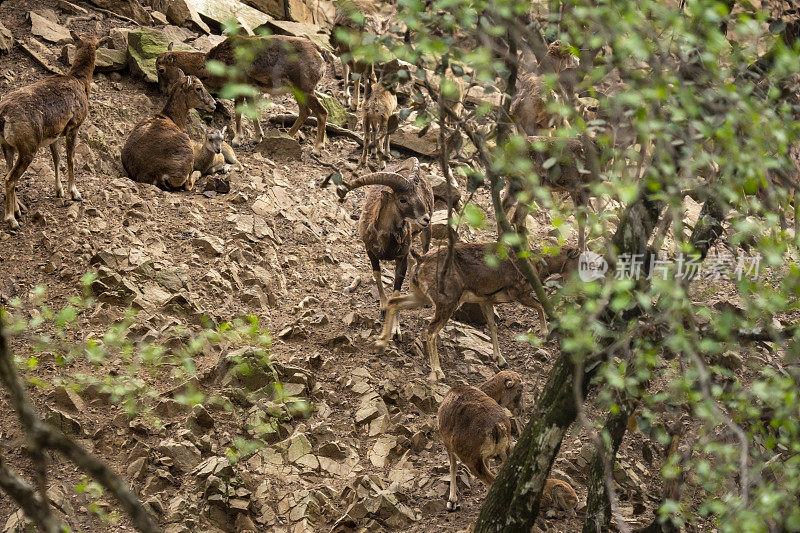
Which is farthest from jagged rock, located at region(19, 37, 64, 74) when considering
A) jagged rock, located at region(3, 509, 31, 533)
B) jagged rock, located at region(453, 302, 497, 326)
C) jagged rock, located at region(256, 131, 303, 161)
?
jagged rock, located at region(3, 509, 31, 533)

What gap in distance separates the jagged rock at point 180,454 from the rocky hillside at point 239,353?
0.02m

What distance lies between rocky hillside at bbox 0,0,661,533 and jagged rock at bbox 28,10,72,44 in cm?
5

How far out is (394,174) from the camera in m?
10.0

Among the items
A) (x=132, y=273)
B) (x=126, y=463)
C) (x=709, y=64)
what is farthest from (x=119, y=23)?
(x=709, y=64)

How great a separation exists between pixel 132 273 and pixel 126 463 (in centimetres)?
270

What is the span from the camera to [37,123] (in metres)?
9.72

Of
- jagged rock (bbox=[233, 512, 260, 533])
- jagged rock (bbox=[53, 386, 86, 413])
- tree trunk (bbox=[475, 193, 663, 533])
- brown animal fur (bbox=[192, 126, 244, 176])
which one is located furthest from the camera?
brown animal fur (bbox=[192, 126, 244, 176])

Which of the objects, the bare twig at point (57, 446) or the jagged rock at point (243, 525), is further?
the jagged rock at point (243, 525)

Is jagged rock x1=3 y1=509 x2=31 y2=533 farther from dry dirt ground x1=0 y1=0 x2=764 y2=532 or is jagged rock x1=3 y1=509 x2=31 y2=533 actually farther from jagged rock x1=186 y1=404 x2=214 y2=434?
jagged rock x1=186 y1=404 x2=214 y2=434

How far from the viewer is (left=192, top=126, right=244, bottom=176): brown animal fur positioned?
39.7 ft

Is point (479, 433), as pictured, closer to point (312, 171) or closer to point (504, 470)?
point (504, 470)

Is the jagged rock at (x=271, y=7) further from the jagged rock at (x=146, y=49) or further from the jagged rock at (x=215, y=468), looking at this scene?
the jagged rock at (x=215, y=468)

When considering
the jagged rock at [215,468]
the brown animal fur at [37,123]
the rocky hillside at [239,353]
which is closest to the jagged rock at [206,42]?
the rocky hillside at [239,353]

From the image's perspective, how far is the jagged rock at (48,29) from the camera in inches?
522
